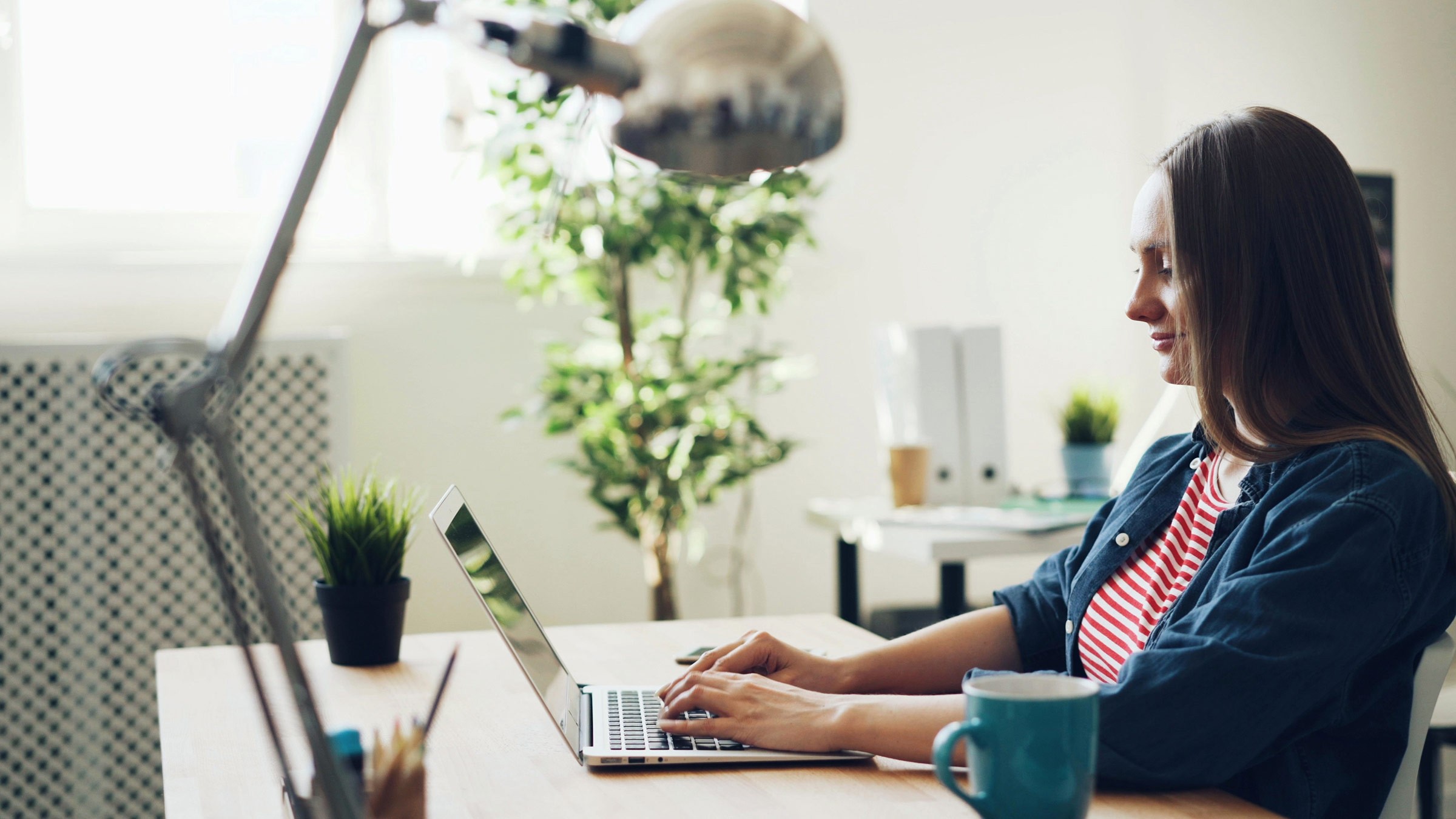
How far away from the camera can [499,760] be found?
3.37 ft

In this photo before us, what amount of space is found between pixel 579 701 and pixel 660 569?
1449 millimetres

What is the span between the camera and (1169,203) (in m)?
1.12

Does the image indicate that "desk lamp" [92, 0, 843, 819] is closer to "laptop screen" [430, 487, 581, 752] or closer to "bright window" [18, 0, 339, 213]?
"laptop screen" [430, 487, 581, 752]

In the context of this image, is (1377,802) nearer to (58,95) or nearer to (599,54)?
(599,54)

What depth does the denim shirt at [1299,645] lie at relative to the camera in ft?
2.94

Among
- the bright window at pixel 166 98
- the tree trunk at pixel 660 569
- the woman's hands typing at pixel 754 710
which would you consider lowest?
the tree trunk at pixel 660 569

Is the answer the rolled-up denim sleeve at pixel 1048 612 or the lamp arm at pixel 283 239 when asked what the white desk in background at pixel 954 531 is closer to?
the rolled-up denim sleeve at pixel 1048 612

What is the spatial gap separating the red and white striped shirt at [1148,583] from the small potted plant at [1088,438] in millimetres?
1402

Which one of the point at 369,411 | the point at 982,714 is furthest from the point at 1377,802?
the point at 369,411

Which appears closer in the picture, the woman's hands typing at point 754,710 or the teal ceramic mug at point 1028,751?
the teal ceramic mug at point 1028,751

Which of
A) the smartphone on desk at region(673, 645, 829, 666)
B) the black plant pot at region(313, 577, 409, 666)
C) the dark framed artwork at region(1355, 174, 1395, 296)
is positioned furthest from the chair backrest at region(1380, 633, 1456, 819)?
the dark framed artwork at region(1355, 174, 1395, 296)

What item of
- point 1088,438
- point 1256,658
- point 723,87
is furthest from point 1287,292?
point 1088,438

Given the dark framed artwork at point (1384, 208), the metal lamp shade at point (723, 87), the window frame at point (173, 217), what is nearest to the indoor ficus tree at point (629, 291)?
the window frame at point (173, 217)

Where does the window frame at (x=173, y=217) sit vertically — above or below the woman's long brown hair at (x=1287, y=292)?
above
